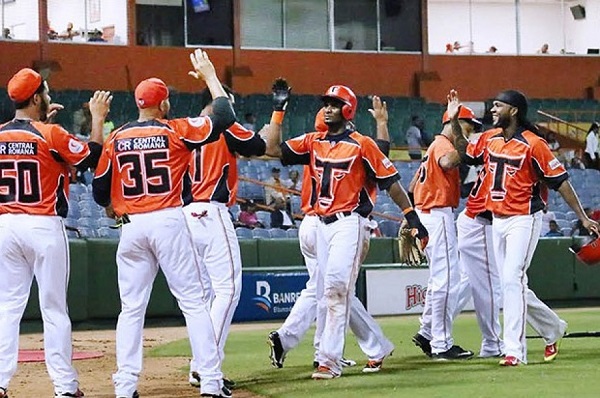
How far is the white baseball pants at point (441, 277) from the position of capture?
1099cm

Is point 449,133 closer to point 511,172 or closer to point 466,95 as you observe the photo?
point 511,172

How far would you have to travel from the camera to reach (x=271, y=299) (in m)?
18.3

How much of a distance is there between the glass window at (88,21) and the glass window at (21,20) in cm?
47

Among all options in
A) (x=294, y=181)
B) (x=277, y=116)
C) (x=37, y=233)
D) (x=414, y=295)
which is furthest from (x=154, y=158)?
(x=294, y=181)

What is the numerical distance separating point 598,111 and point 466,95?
369 centimetres

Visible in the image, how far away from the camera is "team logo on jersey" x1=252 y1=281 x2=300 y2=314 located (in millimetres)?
18156

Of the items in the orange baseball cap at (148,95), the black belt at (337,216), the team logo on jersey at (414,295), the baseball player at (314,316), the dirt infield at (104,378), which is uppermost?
the orange baseball cap at (148,95)

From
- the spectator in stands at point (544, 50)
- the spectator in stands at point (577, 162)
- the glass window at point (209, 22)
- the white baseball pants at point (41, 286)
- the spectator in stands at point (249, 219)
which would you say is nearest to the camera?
the white baseball pants at point (41, 286)

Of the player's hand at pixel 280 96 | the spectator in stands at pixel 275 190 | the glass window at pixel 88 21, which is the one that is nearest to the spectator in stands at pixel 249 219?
the spectator in stands at pixel 275 190

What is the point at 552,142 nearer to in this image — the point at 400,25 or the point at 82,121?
the point at 400,25

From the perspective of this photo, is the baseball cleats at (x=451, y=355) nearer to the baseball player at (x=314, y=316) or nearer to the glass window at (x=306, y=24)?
the baseball player at (x=314, y=316)

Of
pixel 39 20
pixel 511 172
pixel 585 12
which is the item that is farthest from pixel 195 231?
pixel 585 12

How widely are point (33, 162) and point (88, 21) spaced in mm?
22171

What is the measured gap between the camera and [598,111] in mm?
34156
